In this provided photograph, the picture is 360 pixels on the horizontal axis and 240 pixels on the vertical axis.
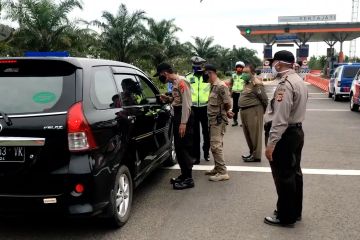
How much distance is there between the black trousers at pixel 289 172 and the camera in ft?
14.0

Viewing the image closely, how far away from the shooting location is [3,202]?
3.74 meters

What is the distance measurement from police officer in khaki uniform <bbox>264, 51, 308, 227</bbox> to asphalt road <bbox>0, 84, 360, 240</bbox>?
0.82 ft

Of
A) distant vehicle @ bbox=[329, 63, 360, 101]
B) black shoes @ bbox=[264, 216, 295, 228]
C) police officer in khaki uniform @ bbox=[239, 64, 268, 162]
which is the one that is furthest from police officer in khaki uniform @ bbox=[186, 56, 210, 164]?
distant vehicle @ bbox=[329, 63, 360, 101]

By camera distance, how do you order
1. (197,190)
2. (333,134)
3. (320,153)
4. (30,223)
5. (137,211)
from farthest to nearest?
(333,134) < (320,153) < (197,190) < (137,211) < (30,223)

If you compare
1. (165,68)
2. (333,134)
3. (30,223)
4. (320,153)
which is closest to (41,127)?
(30,223)

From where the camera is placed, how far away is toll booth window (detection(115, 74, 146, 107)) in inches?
189

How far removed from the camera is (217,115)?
20.9ft

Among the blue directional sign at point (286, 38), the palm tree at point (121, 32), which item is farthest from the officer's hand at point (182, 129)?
the blue directional sign at point (286, 38)

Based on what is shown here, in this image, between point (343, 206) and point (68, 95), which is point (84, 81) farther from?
point (343, 206)

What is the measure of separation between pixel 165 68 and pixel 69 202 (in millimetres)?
2604

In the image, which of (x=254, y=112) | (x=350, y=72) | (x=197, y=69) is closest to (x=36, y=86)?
(x=197, y=69)

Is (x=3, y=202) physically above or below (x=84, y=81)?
below

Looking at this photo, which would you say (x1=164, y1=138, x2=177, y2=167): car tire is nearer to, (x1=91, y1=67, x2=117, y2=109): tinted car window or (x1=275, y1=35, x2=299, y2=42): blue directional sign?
(x1=91, y1=67, x2=117, y2=109): tinted car window

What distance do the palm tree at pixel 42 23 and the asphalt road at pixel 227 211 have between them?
43.9 ft
